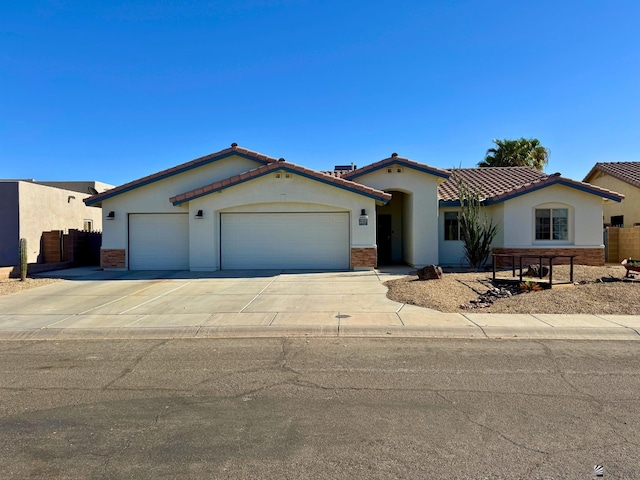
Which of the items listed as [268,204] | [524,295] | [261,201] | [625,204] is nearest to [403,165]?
[268,204]

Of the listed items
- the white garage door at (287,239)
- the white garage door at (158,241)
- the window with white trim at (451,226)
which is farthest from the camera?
the window with white trim at (451,226)

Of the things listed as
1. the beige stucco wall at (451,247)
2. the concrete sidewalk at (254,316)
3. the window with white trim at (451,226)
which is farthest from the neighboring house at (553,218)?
the concrete sidewalk at (254,316)

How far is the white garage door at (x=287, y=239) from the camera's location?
697 inches

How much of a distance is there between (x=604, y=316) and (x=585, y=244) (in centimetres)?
1052

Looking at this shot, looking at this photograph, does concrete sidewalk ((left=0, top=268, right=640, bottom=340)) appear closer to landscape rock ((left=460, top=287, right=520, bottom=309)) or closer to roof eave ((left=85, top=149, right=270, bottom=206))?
landscape rock ((left=460, top=287, right=520, bottom=309))

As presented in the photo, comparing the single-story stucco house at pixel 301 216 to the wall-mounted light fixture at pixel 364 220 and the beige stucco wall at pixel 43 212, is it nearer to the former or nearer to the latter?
the wall-mounted light fixture at pixel 364 220

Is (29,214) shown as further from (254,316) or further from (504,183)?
(504,183)

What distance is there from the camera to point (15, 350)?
7.16m

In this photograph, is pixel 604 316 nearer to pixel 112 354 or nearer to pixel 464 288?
pixel 464 288

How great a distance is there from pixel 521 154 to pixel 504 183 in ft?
40.1

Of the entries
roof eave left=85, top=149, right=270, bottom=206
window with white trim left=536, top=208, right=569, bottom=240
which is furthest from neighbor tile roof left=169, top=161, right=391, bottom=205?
window with white trim left=536, top=208, right=569, bottom=240

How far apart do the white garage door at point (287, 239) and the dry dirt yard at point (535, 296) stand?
14.0ft

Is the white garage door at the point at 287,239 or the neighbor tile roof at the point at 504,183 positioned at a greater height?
the neighbor tile roof at the point at 504,183

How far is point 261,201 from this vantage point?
17.5m
